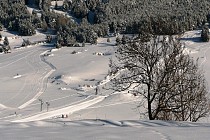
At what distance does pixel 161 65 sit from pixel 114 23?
92522 mm

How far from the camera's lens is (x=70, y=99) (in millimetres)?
43906

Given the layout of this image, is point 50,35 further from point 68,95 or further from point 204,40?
point 68,95

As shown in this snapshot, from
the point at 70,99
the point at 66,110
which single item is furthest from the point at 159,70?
the point at 70,99

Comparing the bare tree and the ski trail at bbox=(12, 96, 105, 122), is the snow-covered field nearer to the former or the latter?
the ski trail at bbox=(12, 96, 105, 122)

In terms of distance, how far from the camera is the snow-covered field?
7.54 meters

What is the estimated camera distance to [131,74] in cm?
1255

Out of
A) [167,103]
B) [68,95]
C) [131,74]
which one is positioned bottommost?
[68,95]

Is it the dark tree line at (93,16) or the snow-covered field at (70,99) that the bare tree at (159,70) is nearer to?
the snow-covered field at (70,99)

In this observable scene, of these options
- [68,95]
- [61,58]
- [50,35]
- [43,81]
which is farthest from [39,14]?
[68,95]

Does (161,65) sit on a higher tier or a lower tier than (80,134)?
higher

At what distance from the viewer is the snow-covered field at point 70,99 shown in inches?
297

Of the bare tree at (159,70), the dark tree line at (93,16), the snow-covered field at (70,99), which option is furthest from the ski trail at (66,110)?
the dark tree line at (93,16)

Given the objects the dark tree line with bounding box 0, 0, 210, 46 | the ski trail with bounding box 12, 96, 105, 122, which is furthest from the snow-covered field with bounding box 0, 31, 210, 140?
the dark tree line with bounding box 0, 0, 210, 46

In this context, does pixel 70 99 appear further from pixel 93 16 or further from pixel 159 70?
pixel 93 16
